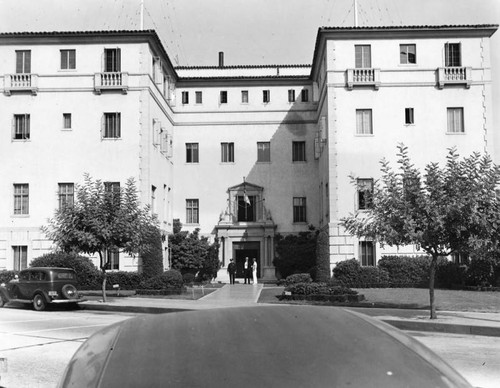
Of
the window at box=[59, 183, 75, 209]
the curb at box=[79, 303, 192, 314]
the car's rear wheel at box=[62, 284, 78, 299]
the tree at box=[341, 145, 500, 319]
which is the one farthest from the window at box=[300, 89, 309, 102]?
the tree at box=[341, 145, 500, 319]

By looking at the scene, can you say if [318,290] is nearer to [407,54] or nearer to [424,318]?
[424,318]

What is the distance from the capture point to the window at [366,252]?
3541cm

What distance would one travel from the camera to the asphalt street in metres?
9.02

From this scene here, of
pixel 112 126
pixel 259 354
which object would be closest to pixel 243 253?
pixel 112 126

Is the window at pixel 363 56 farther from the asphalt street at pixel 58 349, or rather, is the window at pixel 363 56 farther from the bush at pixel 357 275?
the asphalt street at pixel 58 349

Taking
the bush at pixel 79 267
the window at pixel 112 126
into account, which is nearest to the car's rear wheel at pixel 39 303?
the bush at pixel 79 267

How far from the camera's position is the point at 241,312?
259cm

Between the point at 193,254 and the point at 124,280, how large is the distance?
10196 mm

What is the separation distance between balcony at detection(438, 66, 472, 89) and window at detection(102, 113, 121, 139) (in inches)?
818

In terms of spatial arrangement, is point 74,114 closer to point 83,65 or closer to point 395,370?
point 83,65

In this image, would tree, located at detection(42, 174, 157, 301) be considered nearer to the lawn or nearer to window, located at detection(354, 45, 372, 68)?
the lawn

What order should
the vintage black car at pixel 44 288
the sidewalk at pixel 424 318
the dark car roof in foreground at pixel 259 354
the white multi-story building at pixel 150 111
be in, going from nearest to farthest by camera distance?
the dark car roof in foreground at pixel 259 354, the sidewalk at pixel 424 318, the vintage black car at pixel 44 288, the white multi-story building at pixel 150 111

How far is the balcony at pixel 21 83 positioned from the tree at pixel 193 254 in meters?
14.3

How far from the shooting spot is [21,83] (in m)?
37.7
